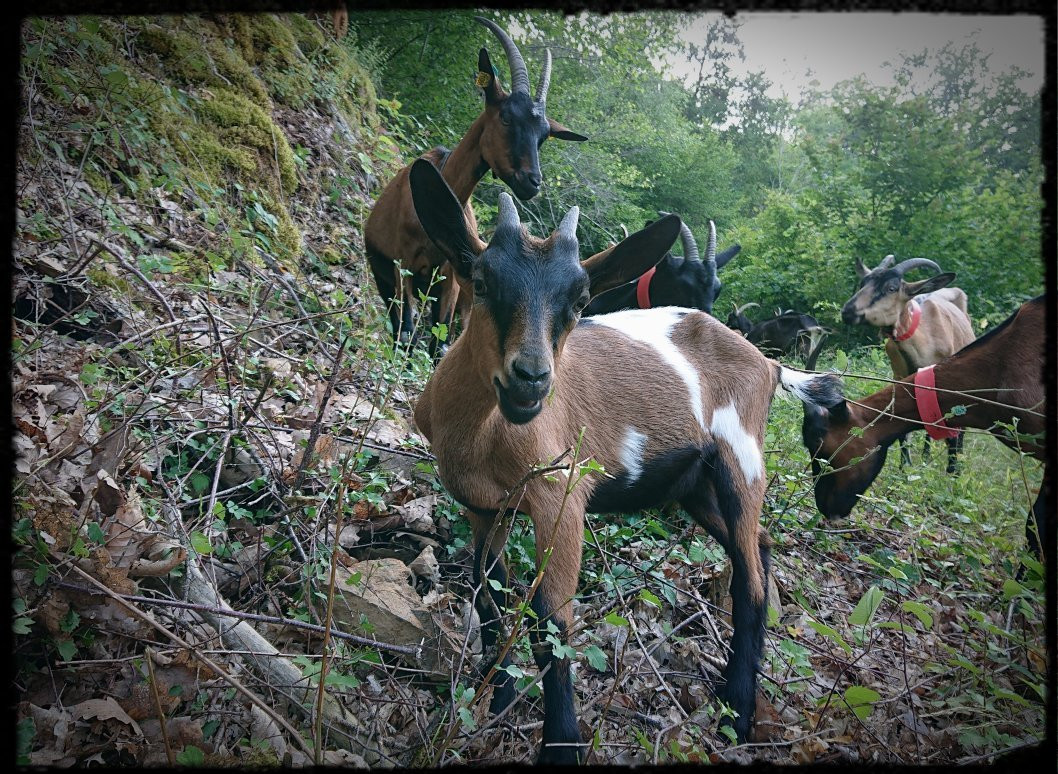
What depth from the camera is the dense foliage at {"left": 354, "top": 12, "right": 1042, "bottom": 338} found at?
989 centimetres

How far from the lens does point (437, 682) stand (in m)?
2.19

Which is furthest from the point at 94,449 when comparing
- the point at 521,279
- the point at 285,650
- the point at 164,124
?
the point at 164,124

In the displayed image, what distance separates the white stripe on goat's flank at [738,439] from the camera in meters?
2.94

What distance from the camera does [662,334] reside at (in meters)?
3.26

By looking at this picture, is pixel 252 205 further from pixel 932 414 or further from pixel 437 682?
pixel 932 414

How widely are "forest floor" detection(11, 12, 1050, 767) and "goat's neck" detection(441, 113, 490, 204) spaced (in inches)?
63.2

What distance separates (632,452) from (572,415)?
35cm

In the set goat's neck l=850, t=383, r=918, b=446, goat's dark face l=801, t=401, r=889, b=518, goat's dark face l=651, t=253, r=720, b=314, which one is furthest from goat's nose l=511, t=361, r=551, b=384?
goat's dark face l=651, t=253, r=720, b=314

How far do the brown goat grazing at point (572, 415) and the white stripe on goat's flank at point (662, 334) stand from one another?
11 mm

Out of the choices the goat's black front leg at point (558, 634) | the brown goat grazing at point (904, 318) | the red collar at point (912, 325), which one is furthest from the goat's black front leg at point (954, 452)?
the goat's black front leg at point (558, 634)

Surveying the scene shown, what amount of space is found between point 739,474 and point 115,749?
2570mm

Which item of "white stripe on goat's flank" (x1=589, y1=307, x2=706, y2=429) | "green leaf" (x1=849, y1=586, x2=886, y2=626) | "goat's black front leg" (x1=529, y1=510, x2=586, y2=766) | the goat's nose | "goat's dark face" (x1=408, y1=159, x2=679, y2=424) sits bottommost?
"goat's black front leg" (x1=529, y1=510, x2=586, y2=766)

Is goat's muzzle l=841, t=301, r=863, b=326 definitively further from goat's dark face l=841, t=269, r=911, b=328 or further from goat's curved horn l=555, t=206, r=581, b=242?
goat's curved horn l=555, t=206, r=581, b=242

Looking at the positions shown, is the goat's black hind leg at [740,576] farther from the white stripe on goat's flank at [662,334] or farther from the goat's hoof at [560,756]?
the goat's hoof at [560,756]
